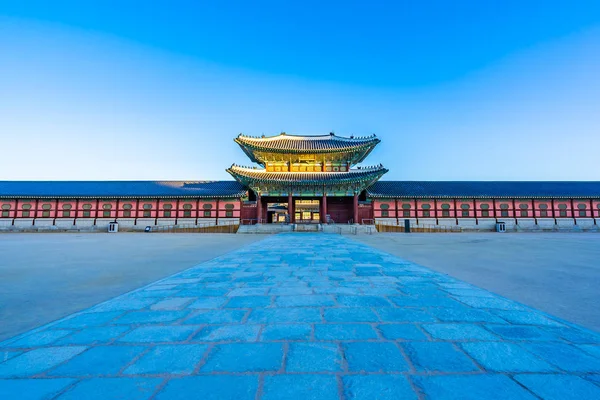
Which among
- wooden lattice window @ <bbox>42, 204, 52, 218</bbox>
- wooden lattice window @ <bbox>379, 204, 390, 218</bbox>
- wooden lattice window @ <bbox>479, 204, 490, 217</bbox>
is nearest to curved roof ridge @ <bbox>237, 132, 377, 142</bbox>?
wooden lattice window @ <bbox>379, 204, 390, 218</bbox>

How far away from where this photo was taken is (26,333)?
237cm

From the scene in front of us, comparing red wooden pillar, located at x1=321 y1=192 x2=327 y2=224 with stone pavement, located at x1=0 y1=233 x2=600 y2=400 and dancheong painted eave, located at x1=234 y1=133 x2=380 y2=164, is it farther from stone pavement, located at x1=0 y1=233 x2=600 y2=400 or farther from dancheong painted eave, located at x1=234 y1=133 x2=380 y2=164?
stone pavement, located at x1=0 y1=233 x2=600 y2=400

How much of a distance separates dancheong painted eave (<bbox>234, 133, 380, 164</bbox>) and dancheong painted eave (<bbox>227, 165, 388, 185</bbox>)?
205 centimetres

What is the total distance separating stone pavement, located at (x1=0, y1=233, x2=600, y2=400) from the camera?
4.87 ft

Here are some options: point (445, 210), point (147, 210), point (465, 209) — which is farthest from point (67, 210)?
point (465, 209)

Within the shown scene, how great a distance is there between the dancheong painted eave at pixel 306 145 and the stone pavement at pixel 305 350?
2128cm

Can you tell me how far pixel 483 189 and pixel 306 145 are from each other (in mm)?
20057

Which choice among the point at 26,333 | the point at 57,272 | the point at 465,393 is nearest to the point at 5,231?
the point at 57,272

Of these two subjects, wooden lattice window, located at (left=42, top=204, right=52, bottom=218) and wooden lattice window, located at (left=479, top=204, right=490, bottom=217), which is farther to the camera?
wooden lattice window, located at (left=479, top=204, right=490, bottom=217)

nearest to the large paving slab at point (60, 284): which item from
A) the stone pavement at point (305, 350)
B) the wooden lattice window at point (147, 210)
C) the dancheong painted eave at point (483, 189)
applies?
the stone pavement at point (305, 350)

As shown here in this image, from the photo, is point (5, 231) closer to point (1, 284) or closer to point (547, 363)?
point (1, 284)

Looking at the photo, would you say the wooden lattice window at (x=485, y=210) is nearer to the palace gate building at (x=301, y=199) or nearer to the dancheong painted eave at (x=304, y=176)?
the palace gate building at (x=301, y=199)

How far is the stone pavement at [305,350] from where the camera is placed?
1485 millimetres

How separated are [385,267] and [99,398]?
5.09m
